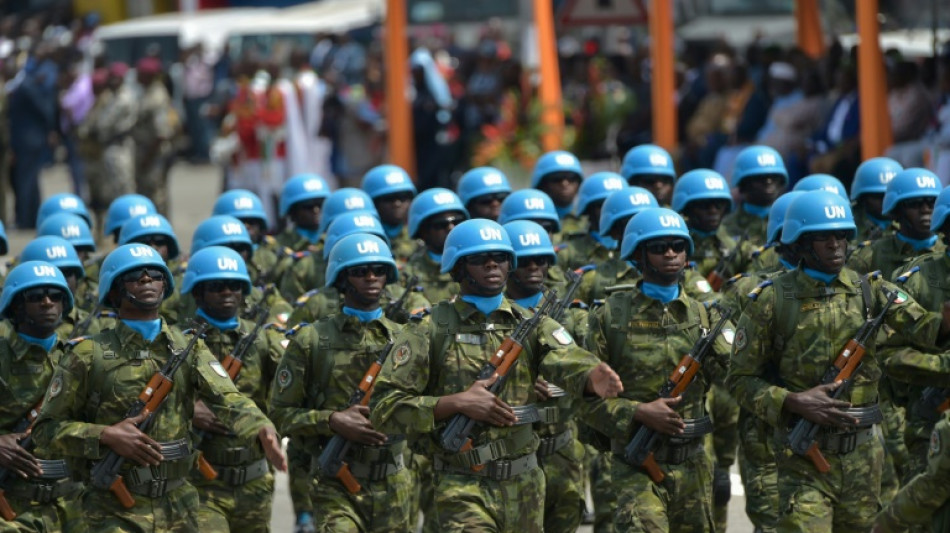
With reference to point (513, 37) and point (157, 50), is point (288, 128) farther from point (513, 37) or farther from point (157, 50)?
point (157, 50)

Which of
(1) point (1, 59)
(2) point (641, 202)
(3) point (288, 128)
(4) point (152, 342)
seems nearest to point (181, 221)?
(3) point (288, 128)

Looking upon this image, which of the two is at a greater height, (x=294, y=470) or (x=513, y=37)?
(x=513, y=37)

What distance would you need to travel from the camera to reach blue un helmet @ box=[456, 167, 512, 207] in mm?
14766

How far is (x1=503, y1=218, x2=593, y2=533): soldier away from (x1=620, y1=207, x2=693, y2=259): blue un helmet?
0.59 m

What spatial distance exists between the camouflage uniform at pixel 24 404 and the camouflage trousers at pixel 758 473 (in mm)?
3589

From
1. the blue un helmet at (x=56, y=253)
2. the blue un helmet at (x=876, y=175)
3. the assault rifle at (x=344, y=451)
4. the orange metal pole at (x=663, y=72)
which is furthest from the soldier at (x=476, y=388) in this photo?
the orange metal pole at (x=663, y=72)

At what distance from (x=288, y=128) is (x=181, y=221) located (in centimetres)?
274

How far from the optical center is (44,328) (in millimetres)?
10812

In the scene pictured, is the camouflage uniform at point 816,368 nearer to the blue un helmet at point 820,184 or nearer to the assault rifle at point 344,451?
the assault rifle at point 344,451

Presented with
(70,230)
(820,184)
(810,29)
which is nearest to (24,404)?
(70,230)

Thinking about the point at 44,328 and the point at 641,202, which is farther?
the point at 641,202

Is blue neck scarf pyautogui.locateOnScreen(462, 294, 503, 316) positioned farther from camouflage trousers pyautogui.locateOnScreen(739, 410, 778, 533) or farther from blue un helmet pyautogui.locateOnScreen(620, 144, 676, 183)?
blue un helmet pyautogui.locateOnScreen(620, 144, 676, 183)

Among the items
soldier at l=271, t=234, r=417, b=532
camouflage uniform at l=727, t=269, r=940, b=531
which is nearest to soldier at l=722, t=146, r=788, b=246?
camouflage uniform at l=727, t=269, r=940, b=531

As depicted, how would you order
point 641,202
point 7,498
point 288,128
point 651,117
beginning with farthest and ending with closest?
point 288,128 < point 651,117 < point 641,202 < point 7,498
